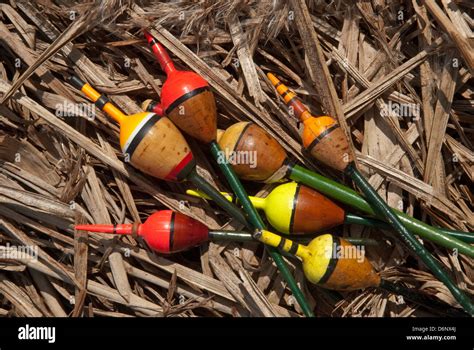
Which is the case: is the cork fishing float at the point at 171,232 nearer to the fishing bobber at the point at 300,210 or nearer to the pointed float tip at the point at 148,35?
the fishing bobber at the point at 300,210

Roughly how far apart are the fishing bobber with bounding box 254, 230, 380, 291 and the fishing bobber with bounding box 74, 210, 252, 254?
19 cm

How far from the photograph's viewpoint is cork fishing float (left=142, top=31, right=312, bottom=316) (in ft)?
7.92

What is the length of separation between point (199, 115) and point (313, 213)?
0.70 m

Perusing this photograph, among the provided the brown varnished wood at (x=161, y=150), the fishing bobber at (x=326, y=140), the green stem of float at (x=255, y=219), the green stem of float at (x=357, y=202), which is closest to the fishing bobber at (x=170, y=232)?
the green stem of float at (x=255, y=219)

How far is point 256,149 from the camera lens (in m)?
2.45

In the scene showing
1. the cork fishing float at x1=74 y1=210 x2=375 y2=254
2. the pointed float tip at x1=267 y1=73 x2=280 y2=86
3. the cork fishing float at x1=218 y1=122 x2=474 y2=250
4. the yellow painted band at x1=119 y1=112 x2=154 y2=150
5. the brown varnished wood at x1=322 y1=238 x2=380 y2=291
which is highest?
the pointed float tip at x1=267 y1=73 x2=280 y2=86

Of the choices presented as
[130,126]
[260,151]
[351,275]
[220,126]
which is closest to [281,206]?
[260,151]

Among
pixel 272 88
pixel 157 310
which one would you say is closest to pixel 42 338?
pixel 157 310

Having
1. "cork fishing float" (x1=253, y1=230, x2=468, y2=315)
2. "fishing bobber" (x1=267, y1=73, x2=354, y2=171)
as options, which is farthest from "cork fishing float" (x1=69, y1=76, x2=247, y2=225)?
"fishing bobber" (x1=267, y1=73, x2=354, y2=171)

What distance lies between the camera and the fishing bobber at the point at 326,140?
7.88 ft

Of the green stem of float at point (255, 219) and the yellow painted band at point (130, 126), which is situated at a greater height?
the yellow painted band at point (130, 126)

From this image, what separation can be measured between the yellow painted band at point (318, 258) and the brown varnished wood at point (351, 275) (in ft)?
0.15

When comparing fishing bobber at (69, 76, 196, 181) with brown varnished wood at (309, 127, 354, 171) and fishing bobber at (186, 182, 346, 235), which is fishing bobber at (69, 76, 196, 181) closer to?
fishing bobber at (186, 182, 346, 235)

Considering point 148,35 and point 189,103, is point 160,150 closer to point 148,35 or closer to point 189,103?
point 189,103
